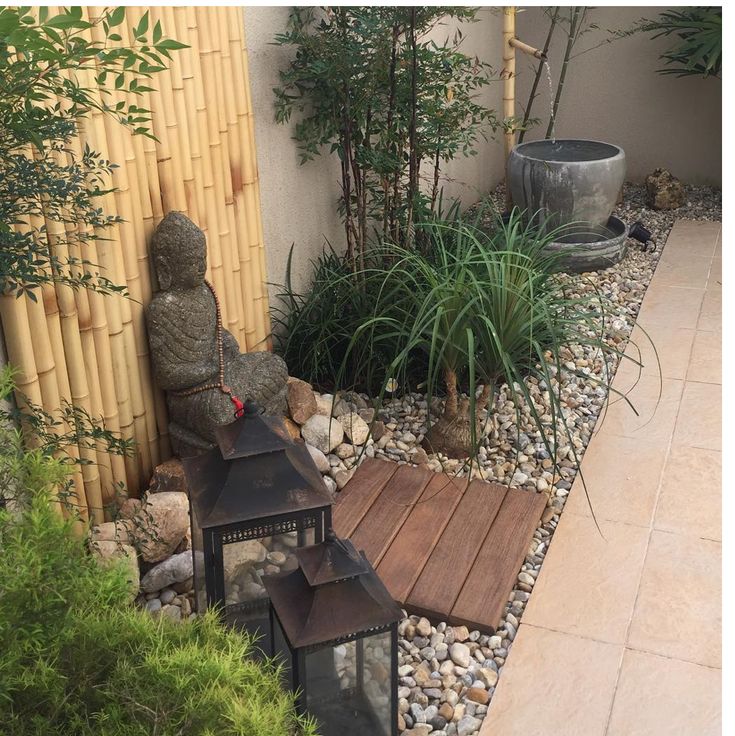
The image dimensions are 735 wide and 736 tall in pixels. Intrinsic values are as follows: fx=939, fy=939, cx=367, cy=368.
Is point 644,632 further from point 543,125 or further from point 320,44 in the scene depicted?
point 543,125

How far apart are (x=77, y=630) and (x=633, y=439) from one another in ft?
9.36

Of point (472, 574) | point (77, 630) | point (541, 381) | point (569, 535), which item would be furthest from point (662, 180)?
point (77, 630)

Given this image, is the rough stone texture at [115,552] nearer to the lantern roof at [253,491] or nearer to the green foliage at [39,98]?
the lantern roof at [253,491]

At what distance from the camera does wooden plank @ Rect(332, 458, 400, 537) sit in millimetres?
3264

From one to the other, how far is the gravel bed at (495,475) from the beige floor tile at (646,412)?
8cm

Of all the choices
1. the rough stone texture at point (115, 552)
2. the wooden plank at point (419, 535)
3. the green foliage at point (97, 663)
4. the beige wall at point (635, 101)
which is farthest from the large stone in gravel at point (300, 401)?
the beige wall at point (635, 101)

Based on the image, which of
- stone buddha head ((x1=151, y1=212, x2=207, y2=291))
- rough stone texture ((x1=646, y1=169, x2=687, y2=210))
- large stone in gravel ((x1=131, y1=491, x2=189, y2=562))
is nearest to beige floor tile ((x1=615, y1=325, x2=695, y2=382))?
rough stone texture ((x1=646, y1=169, x2=687, y2=210))

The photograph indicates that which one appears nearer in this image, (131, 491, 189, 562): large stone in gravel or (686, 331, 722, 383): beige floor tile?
(131, 491, 189, 562): large stone in gravel

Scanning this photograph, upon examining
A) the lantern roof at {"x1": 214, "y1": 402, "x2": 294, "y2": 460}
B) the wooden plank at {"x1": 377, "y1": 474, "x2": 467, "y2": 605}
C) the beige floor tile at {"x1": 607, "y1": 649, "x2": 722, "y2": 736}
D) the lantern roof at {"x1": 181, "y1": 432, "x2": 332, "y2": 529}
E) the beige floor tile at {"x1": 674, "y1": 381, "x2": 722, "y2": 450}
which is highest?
the lantern roof at {"x1": 214, "y1": 402, "x2": 294, "y2": 460}

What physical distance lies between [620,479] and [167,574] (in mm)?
1776

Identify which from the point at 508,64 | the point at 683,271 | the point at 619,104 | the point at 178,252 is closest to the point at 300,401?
the point at 178,252

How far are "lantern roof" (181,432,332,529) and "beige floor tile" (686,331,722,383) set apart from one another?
275 cm

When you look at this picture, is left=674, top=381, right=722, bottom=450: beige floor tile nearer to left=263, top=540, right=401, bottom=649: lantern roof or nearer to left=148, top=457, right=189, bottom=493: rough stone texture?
left=148, top=457, right=189, bottom=493: rough stone texture

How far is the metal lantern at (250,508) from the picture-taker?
7.05ft
